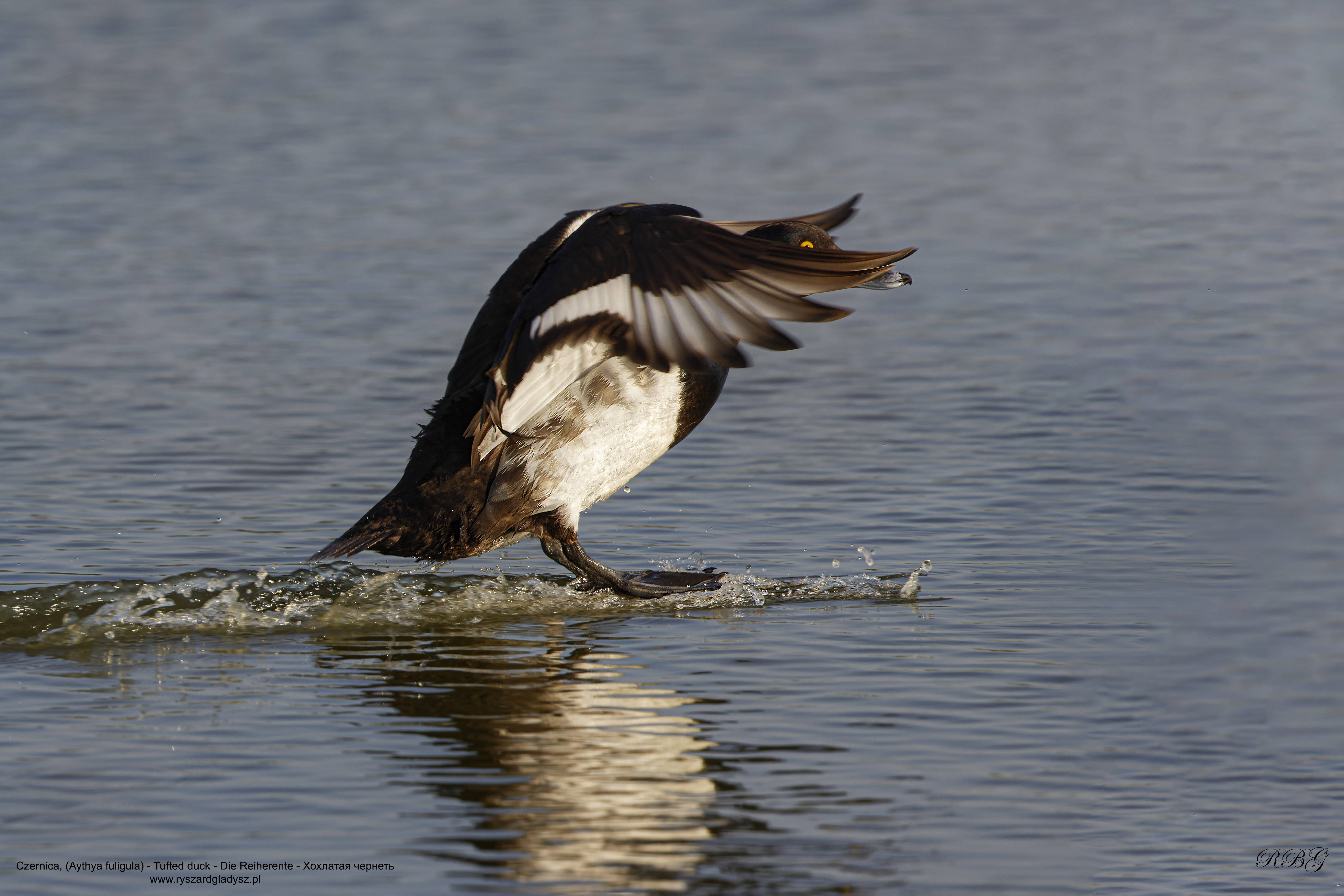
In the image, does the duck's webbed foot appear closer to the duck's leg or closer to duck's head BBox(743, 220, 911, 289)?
the duck's leg

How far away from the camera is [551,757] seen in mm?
5477

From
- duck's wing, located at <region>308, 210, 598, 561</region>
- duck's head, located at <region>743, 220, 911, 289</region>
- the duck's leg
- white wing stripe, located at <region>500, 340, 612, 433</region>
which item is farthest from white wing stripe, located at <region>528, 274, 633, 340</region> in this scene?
the duck's leg

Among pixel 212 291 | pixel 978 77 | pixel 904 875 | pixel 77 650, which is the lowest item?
pixel 904 875

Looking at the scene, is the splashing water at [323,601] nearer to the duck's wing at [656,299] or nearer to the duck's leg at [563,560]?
the duck's leg at [563,560]

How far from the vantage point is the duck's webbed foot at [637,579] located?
7.29 m

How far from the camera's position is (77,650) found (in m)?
6.66

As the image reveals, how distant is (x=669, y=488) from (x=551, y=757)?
3593 mm

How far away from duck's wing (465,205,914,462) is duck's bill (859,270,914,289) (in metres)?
0.42

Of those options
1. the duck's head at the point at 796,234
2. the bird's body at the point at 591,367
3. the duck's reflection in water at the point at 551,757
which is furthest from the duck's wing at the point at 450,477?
the duck's head at the point at 796,234

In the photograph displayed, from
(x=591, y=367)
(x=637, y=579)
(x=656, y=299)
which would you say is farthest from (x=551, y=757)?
(x=637, y=579)

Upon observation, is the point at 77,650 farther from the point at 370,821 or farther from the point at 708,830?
the point at 708,830

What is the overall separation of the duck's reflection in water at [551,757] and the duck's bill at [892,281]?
1790mm

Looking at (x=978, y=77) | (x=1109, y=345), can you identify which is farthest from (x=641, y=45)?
(x=1109, y=345)

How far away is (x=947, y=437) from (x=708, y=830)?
16.2 ft
